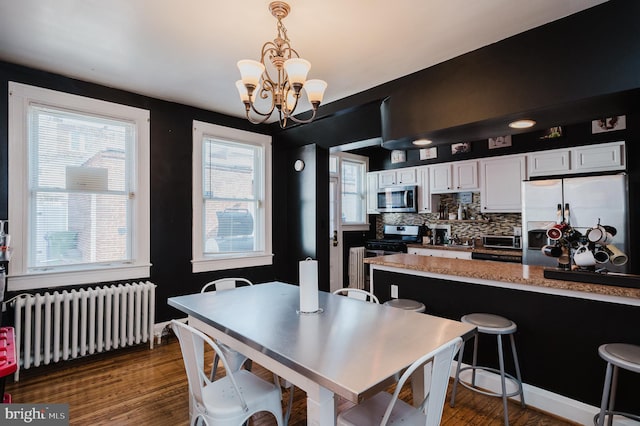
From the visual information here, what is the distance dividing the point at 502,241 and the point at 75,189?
500cm

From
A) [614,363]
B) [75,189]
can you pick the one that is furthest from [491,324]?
[75,189]

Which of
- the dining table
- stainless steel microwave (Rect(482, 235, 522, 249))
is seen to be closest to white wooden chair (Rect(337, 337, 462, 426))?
the dining table

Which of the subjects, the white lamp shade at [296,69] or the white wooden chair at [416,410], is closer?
the white wooden chair at [416,410]

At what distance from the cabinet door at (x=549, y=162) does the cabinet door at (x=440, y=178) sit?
109 centimetres

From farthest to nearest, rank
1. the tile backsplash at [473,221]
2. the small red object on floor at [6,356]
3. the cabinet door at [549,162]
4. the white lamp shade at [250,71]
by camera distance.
Result: the tile backsplash at [473,221] < the cabinet door at [549,162] < the white lamp shade at [250,71] < the small red object on floor at [6,356]

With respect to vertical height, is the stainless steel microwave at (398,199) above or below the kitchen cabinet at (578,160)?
below

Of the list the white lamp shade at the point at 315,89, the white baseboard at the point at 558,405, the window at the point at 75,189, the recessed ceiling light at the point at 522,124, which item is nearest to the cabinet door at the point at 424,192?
the recessed ceiling light at the point at 522,124

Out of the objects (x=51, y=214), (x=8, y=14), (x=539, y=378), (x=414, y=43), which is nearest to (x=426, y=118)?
(x=414, y=43)

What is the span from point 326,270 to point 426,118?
8.00ft

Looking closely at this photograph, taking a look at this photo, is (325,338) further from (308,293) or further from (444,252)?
(444,252)

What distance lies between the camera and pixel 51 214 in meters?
A: 3.03

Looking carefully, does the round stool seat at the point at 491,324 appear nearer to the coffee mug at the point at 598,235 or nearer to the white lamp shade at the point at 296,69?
the coffee mug at the point at 598,235

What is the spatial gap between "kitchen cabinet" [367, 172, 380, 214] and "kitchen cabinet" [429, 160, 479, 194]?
3.55 feet

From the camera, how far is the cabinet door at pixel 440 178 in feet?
16.5
